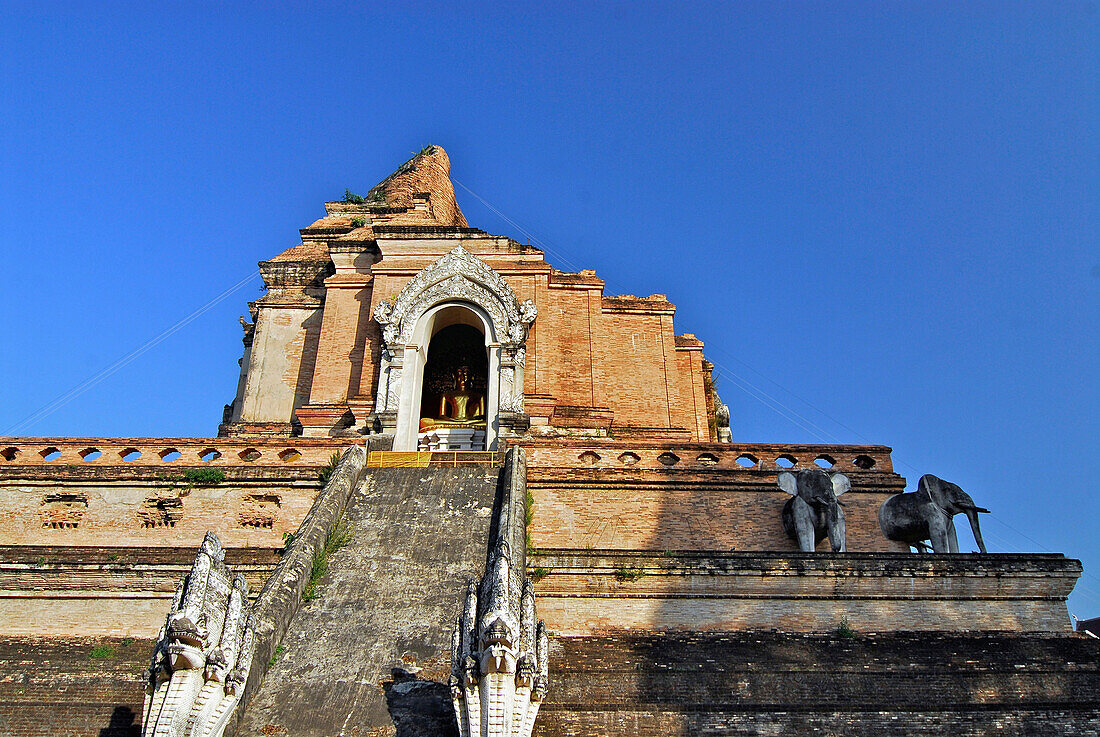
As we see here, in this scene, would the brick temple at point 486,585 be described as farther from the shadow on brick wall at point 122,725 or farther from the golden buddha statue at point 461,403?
the golden buddha statue at point 461,403

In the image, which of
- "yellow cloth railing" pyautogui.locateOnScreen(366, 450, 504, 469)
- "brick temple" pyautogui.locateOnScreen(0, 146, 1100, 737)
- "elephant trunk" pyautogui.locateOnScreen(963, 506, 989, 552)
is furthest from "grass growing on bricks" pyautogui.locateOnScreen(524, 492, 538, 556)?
"elephant trunk" pyautogui.locateOnScreen(963, 506, 989, 552)

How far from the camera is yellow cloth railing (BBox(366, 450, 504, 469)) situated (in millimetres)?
16938

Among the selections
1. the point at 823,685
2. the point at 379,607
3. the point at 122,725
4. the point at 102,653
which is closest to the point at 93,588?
the point at 102,653

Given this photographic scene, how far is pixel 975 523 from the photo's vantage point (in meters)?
13.8

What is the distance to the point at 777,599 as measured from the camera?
1214 cm

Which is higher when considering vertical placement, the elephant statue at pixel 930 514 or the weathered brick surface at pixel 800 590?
the elephant statue at pixel 930 514

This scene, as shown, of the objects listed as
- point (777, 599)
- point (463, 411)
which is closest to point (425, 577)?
point (777, 599)

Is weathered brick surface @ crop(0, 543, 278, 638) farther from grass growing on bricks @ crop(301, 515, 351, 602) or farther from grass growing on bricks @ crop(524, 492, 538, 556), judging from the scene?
grass growing on bricks @ crop(524, 492, 538, 556)

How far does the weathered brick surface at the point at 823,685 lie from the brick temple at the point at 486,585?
0.12 ft

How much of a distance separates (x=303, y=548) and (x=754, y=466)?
26.1 ft

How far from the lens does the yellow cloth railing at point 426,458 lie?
16.9 m

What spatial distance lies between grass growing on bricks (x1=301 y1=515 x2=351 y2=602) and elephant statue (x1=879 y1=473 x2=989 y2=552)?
815 cm

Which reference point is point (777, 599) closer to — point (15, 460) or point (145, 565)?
point (145, 565)

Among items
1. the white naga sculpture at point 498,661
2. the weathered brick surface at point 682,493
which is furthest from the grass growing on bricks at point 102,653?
the weathered brick surface at point 682,493
